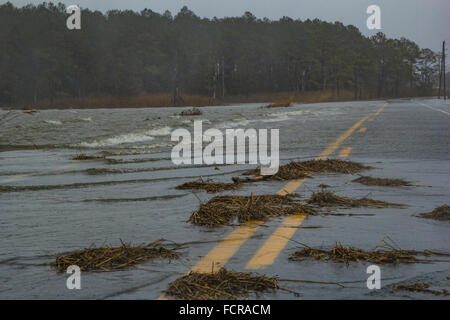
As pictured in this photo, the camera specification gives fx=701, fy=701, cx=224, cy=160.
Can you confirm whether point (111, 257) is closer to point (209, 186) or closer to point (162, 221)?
point (162, 221)

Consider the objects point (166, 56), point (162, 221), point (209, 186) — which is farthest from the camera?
point (166, 56)

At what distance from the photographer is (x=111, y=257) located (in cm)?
433

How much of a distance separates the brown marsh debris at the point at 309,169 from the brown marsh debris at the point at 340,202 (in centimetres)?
165

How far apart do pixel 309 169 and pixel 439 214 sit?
3286mm

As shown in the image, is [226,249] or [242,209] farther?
[242,209]

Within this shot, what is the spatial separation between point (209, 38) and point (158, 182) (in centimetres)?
13856

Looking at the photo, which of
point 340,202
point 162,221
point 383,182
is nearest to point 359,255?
point 162,221

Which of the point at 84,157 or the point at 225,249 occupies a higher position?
the point at 225,249

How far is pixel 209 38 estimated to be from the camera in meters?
145

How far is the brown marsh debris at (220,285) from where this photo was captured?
3.54 m

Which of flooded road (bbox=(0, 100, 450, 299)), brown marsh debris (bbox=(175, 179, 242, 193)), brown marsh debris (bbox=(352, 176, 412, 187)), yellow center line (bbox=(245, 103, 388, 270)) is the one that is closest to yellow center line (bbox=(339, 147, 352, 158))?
flooded road (bbox=(0, 100, 450, 299))

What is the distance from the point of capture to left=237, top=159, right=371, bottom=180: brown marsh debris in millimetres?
8438

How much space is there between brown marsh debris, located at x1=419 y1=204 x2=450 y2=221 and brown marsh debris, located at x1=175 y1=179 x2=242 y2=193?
2.32m

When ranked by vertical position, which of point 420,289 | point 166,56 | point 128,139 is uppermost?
point 166,56
